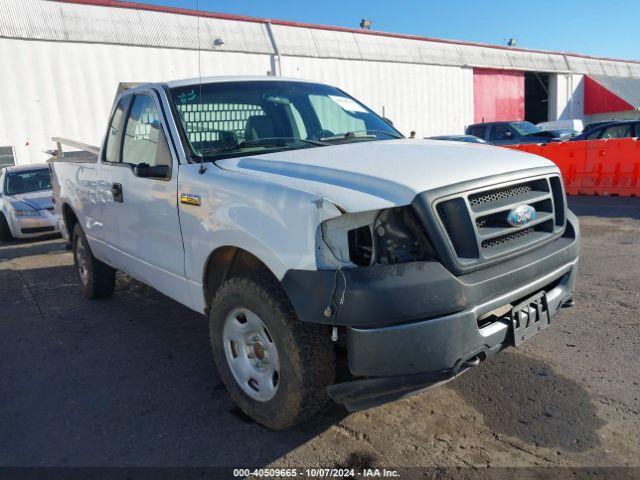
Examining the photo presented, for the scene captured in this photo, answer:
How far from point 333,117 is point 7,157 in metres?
16.1

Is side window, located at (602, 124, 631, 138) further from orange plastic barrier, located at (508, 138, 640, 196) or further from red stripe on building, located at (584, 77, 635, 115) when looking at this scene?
red stripe on building, located at (584, 77, 635, 115)

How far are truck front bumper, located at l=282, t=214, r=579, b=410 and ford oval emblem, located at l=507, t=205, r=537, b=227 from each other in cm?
37

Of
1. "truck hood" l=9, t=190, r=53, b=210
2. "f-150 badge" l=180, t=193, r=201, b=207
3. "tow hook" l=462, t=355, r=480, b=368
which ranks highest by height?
"f-150 badge" l=180, t=193, r=201, b=207

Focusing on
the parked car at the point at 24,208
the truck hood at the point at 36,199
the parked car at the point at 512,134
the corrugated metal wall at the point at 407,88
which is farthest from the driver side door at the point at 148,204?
the corrugated metal wall at the point at 407,88

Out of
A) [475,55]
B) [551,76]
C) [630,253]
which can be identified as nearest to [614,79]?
[551,76]

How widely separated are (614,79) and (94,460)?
4257 centimetres

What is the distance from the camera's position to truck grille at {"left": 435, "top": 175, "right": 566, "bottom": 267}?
2.56m

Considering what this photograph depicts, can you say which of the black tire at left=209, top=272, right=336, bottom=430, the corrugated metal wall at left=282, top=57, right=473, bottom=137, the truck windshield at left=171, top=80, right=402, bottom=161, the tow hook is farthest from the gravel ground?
the corrugated metal wall at left=282, top=57, right=473, bottom=137

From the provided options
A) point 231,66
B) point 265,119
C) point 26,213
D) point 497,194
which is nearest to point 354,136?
point 265,119

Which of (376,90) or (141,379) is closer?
(141,379)

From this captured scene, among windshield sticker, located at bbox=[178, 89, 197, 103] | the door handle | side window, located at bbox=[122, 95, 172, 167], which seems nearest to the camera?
side window, located at bbox=[122, 95, 172, 167]

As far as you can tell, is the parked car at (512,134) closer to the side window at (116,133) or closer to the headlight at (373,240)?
the side window at (116,133)

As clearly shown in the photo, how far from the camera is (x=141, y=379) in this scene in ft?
12.6

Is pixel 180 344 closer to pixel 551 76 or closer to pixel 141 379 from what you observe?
pixel 141 379
